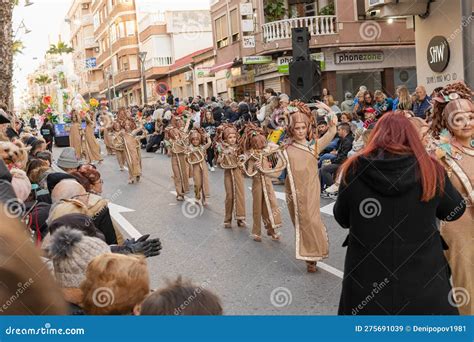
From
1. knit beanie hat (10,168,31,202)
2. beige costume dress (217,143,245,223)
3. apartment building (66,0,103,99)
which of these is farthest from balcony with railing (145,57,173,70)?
knit beanie hat (10,168,31,202)

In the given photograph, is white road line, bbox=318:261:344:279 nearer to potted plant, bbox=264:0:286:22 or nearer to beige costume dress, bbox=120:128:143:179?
beige costume dress, bbox=120:128:143:179

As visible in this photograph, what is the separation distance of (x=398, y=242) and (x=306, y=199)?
12.7 ft

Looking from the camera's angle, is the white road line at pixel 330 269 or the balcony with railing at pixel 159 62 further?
the balcony with railing at pixel 159 62

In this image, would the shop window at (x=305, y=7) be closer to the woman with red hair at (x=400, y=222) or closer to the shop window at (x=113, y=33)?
the woman with red hair at (x=400, y=222)

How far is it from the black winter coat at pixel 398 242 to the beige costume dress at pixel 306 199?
3.73 metres

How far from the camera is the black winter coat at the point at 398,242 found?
11.9ft

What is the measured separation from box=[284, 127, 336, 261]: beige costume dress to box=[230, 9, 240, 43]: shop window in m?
27.4

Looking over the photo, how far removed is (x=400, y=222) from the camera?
3658mm

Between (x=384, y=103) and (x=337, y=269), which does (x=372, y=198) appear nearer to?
(x=337, y=269)

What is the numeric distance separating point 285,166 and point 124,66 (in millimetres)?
59305

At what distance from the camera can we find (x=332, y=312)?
242 inches

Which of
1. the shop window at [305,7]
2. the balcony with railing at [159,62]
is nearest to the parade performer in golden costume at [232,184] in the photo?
the shop window at [305,7]

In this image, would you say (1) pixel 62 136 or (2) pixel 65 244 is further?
(1) pixel 62 136
